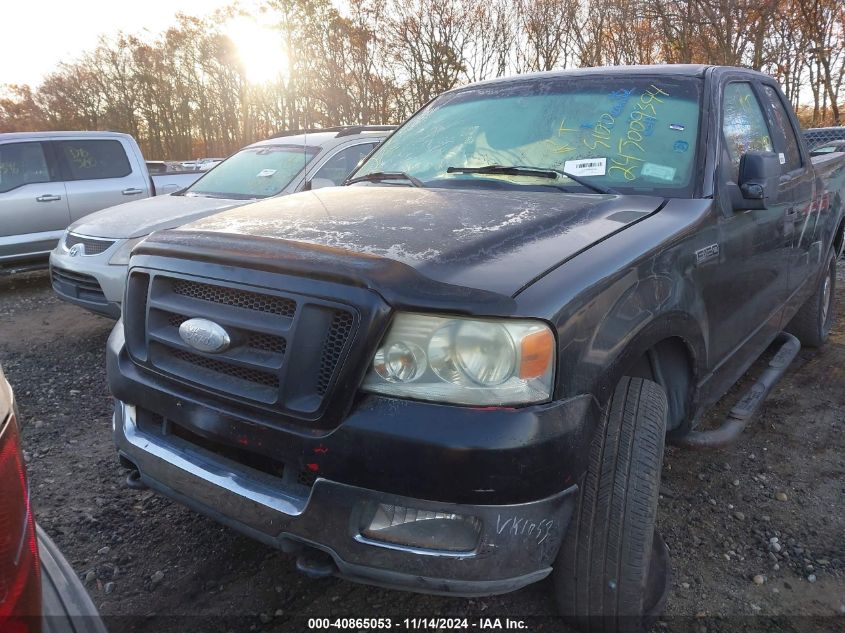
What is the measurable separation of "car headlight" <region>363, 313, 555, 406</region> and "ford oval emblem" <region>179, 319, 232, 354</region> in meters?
0.48

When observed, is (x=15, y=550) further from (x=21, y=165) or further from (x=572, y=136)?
(x=21, y=165)

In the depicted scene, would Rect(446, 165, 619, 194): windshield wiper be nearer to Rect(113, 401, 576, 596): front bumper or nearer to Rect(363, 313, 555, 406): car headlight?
Rect(363, 313, 555, 406): car headlight

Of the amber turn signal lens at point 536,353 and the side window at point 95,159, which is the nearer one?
the amber turn signal lens at point 536,353

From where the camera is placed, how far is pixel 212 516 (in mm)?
1948

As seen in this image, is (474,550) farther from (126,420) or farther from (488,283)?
(126,420)

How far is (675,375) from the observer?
247cm

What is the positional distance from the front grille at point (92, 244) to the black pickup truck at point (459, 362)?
3.13m

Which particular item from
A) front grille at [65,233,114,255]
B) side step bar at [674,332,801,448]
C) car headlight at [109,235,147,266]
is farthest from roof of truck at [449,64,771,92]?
front grille at [65,233,114,255]

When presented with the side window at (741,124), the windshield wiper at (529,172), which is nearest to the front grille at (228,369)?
the windshield wiper at (529,172)

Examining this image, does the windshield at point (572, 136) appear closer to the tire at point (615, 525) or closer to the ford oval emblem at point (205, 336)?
the tire at point (615, 525)

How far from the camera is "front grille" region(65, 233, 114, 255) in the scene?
5105 mm

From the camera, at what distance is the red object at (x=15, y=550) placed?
1.04 m

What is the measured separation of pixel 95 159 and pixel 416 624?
25.8ft

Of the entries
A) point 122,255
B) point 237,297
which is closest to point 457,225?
point 237,297
